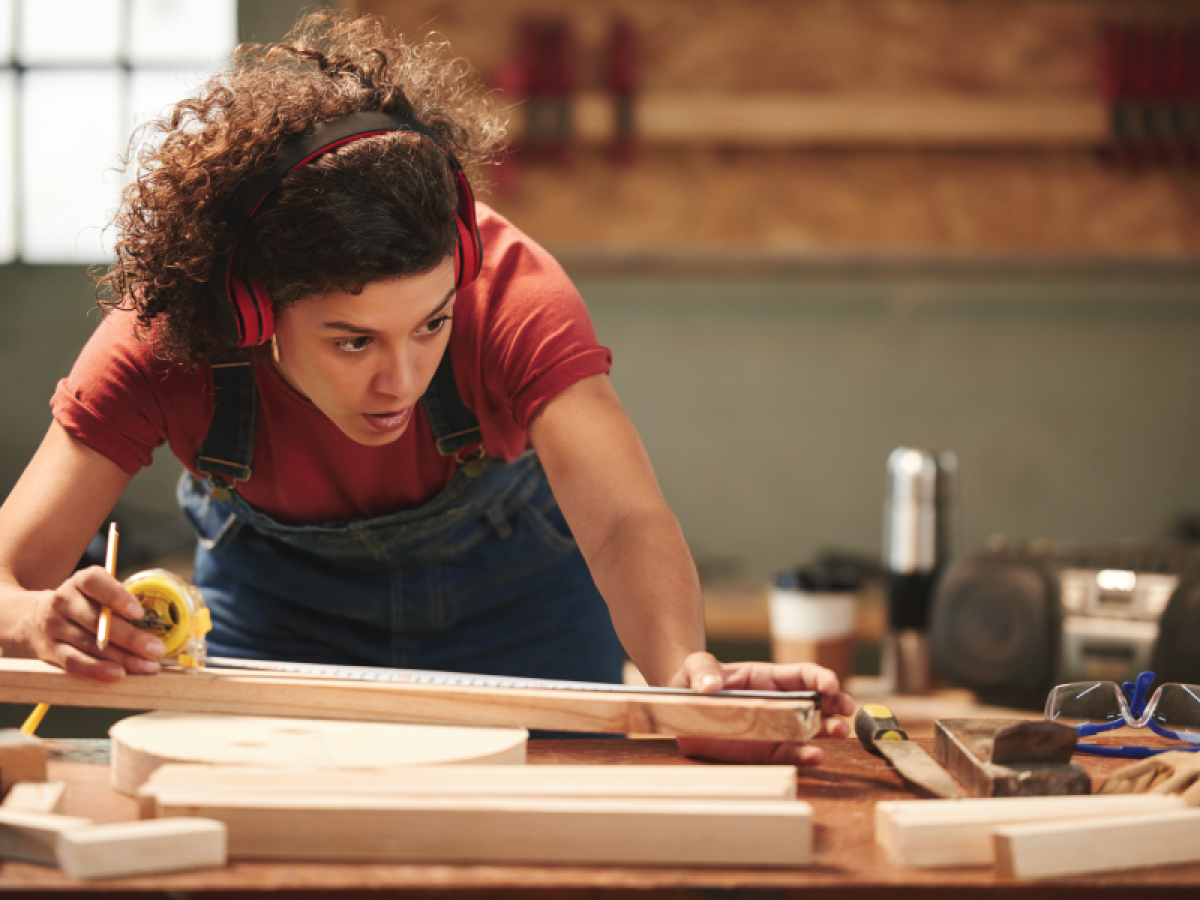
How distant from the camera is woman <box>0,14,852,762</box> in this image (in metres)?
0.91

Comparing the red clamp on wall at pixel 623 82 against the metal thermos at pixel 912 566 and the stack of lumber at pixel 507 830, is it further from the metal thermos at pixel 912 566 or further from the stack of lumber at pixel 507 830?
the stack of lumber at pixel 507 830

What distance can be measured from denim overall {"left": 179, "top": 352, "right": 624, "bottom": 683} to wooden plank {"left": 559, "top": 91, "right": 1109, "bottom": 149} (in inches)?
71.3

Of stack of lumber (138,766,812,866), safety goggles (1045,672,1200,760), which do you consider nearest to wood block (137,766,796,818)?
stack of lumber (138,766,812,866)

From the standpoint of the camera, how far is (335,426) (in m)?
1.15

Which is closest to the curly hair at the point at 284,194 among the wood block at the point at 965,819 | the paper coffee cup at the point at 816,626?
the wood block at the point at 965,819

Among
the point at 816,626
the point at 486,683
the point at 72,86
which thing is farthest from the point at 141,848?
the point at 72,86

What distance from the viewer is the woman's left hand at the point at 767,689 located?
32.2 inches

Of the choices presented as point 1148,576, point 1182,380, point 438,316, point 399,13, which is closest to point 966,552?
point 1182,380

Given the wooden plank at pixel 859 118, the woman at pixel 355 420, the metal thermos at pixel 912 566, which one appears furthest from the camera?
the wooden plank at pixel 859 118

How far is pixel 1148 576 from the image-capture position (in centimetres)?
203

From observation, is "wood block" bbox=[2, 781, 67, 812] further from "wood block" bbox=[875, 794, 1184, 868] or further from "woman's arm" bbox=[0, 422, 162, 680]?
"wood block" bbox=[875, 794, 1184, 868]

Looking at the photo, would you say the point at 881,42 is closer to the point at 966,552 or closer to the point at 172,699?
the point at 966,552

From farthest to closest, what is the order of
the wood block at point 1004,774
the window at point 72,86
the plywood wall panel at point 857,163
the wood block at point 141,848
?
the window at point 72,86 → the plywood wall panel at point 857,163 → the wood block at point 1004,774 → the wood block at point 141,848

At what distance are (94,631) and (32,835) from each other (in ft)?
0.81
